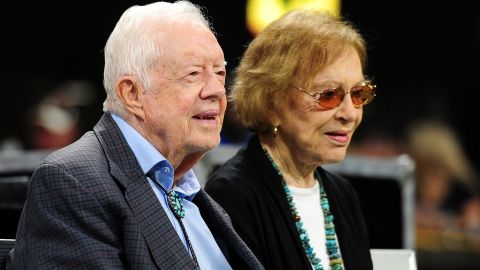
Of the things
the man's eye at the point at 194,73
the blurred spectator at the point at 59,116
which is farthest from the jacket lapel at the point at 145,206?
the blurred spectator at the point at 59,116

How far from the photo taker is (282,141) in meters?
3.47

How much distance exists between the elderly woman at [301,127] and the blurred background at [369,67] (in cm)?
481

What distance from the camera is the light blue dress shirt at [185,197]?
2.60 meters

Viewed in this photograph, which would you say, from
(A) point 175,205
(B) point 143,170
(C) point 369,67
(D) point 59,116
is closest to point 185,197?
(A) point 175,205

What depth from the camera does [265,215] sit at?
10.6ft

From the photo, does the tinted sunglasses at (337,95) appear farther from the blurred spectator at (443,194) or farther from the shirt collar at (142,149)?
the blurred spectator at (443,194)

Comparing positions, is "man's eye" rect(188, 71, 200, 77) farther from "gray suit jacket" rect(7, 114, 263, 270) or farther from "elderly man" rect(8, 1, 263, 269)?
"gray suit jacket" rect(7, 114, 263, 270)

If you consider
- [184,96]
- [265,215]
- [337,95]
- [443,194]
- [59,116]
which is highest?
[184,96]

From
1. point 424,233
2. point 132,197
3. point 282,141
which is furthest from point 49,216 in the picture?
point 424,233

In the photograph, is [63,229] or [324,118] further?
[324,118]

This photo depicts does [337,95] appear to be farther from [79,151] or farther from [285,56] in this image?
[79,151]

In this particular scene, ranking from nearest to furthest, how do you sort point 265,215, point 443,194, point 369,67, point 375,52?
point 265,215 → point 443,194 → point 369,67 → point 375,52

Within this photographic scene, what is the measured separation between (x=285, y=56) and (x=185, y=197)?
2.68 feet

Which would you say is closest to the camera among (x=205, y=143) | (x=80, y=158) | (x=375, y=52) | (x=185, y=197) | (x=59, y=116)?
(x=80, y=158)
